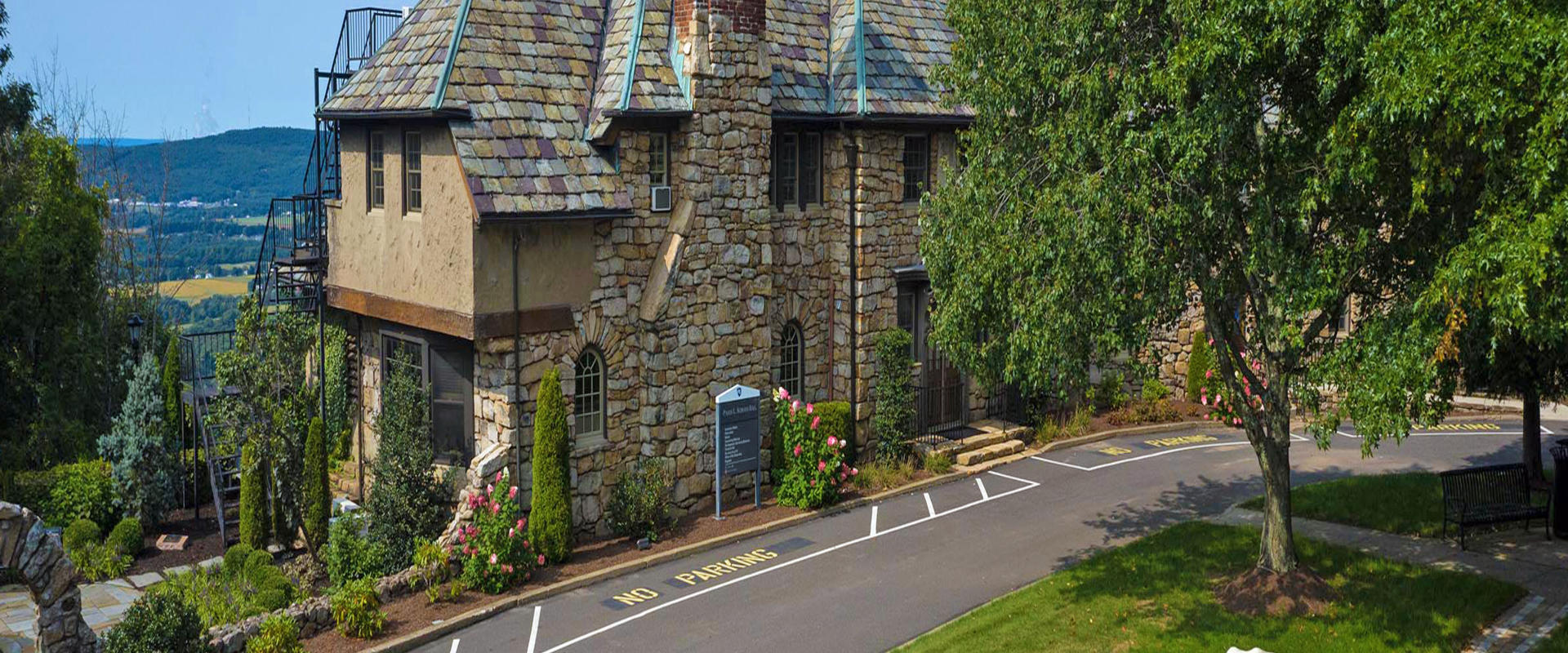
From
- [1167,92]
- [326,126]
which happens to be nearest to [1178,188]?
[1167,92]

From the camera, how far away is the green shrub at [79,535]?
2084 centimetres

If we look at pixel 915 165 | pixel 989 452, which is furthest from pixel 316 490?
pixel 915 165

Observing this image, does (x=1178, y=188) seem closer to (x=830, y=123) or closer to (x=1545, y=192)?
(x=1545, y=192)

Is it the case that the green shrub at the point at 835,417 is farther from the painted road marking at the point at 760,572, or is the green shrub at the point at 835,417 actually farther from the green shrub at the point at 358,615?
the green shrub at the point at 358,615

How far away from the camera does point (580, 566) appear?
763 inches

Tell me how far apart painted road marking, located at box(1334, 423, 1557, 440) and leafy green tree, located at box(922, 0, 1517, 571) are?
13.0 metres

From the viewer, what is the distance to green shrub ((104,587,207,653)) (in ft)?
48.6

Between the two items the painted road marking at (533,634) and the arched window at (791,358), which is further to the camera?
the arched window at (791,358)

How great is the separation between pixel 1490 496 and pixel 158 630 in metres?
19.0

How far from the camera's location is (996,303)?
16.2 m

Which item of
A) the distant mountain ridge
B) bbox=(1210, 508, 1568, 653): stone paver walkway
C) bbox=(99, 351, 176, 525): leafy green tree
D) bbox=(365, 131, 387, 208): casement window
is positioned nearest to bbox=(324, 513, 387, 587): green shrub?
bbox=(99, 351, 176, 525): leafy green tree

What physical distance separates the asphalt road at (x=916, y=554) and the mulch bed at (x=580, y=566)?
523 mm

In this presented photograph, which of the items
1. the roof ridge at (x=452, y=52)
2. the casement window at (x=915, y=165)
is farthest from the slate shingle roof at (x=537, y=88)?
the casement window at (x=915, y=165)

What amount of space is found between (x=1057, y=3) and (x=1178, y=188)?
2803 millimetres
